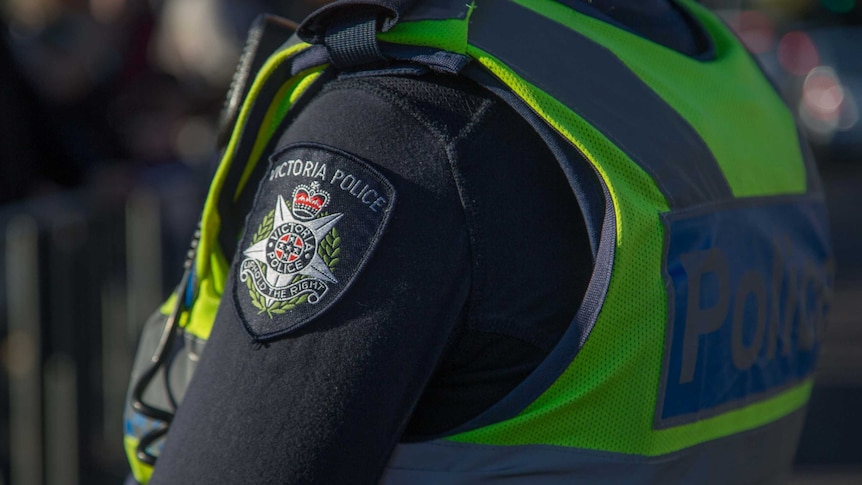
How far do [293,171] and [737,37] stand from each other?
0.76m

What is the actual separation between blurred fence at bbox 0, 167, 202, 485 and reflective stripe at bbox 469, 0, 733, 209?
2520mm

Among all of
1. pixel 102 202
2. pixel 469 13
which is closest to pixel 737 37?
pixel 469 13

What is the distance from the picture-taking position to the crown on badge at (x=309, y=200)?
3.43 feet

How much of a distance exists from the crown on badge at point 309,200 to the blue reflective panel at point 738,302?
374mm

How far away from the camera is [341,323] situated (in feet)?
3.33

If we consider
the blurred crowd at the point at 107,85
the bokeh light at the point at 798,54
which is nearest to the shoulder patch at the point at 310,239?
the blurred crowd at the point at 107,85

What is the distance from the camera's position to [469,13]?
1.12 meters

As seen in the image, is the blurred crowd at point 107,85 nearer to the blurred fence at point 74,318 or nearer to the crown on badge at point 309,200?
the blurred fence at point 74,318

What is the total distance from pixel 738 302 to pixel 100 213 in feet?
10.1

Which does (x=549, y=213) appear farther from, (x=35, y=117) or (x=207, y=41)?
(x=207, y=41)

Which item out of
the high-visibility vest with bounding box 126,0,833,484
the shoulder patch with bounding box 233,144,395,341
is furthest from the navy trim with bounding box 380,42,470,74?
the shoulder patch with bounding box 233,144,395,341

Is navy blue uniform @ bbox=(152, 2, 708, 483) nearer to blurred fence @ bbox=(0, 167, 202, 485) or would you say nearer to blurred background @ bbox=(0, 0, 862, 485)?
blurred background @ bbox=(0, 0, 862, 485)

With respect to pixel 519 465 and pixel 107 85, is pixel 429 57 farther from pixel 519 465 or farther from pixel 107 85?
pixel 107 85

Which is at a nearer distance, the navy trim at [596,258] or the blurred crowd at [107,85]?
the navy trim at [596,258]
